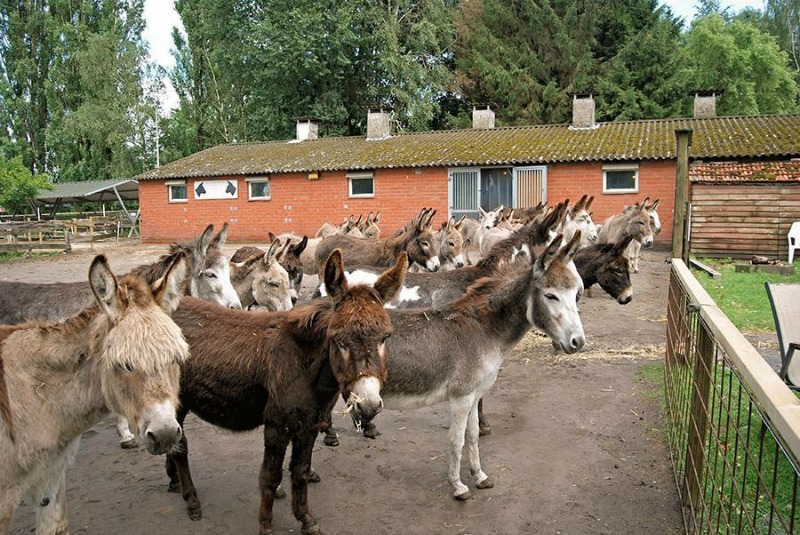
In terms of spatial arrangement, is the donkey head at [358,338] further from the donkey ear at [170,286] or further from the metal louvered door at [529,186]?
the metal louvered door at [529,186]

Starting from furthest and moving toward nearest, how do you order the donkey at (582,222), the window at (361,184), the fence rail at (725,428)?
the window at (361,184)
the donkey at (582,222)
the fence rail at (725,428)

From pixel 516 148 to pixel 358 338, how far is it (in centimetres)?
2115

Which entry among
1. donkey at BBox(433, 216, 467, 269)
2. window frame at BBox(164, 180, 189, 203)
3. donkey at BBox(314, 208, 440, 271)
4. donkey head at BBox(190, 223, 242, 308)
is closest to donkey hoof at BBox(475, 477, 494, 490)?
donkey head at BBox(190, 223, 242, 308)

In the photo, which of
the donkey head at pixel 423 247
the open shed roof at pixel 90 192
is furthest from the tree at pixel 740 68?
the open shed roof at pixel 90 192

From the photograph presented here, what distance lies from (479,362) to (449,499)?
1000 millimetres

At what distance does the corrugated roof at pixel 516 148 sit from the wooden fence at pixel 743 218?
4086mm

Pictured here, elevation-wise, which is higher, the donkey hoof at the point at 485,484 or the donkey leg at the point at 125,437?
the donkey leg at the point at 125,437

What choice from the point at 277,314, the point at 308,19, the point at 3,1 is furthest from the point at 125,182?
the point at 277,314

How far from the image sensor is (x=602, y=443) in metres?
4.90

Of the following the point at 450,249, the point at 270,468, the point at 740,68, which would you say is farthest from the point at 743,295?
the point at 740,68

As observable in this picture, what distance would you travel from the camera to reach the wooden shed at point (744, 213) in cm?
1515

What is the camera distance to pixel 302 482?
3604 mm

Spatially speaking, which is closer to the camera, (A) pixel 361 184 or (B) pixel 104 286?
(B) pixel 104 286

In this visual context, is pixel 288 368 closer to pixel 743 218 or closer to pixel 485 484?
pixel 485 484
